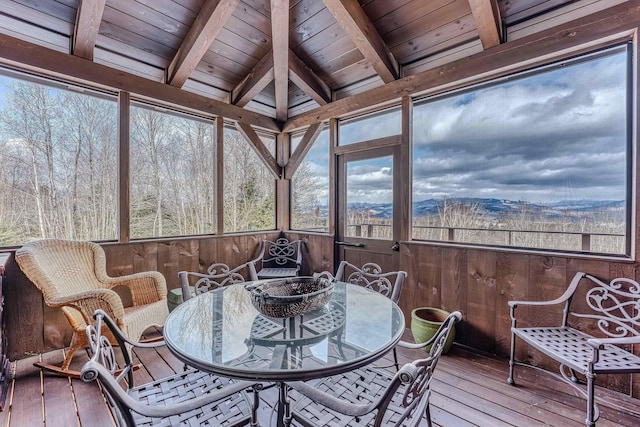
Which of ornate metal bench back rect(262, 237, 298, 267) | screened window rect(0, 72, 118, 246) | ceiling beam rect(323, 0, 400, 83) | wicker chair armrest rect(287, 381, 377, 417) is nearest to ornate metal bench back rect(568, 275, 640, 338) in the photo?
wicker chair armrest rect(287, 381, 377, 417)

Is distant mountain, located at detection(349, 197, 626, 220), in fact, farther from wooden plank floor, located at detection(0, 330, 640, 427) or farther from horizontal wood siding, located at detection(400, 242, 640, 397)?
wooden plank floor, located at detection(0, 330, 640, 427)

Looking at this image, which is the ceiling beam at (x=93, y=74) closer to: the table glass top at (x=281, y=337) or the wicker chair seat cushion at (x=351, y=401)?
the table glass top at (x=281, y=337)

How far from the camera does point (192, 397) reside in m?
1.43

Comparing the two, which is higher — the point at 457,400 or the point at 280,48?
the point at 280,48

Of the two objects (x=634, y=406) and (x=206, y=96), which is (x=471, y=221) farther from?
(x=206, y=96)

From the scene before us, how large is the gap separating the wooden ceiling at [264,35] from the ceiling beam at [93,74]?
12 cm

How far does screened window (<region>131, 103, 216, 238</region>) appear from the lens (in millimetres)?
3320

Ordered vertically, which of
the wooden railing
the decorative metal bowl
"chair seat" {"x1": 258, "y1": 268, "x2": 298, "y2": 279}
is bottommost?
"chair seat" {"x1": 258, "y1": 268, "x2": 298, "y2": 279}

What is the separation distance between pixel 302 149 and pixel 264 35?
1449mm

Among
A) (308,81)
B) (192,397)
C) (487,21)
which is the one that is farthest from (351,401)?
(308,81)

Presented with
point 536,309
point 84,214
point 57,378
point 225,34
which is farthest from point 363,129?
point 57,378

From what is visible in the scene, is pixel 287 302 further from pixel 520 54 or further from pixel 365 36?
pixel 520 54

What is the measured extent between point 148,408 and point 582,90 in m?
3.35

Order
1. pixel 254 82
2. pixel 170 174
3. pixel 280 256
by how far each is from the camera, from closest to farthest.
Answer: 1. pixel 170 174
2. pixel 254 82
3. pixel 280 256
